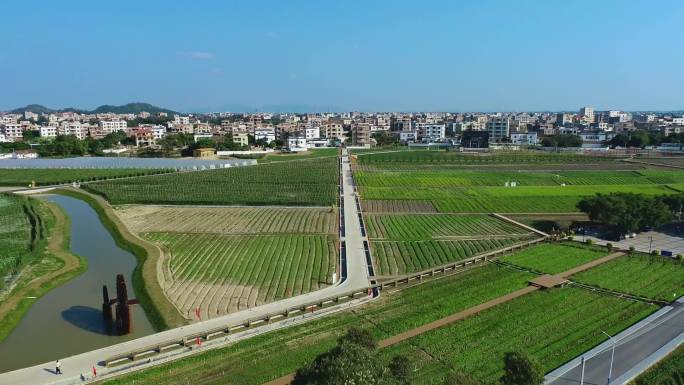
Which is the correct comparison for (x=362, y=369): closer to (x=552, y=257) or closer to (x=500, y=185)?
(x=552, y=257)

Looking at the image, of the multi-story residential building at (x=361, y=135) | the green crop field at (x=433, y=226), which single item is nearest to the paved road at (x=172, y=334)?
the green crop field at (x=433, y=226)

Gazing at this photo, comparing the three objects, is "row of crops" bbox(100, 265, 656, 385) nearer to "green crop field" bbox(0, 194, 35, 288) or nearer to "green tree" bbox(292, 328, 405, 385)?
"green tree" bbox(292, 328, 405, 385)

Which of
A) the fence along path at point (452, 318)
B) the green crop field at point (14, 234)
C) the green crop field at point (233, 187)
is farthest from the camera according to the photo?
the green crop field at point (233, 187)

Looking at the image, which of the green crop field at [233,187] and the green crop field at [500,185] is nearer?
the green crop field at [500,185]

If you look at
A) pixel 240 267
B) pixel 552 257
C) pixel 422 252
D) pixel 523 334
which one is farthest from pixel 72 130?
pixel 523 334

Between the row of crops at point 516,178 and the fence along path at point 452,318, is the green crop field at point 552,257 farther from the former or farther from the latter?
the row of crops at point 516,178

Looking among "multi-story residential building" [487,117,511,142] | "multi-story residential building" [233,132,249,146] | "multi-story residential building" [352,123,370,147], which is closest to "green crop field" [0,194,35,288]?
"multi-story residential building" [233,132,249,146]

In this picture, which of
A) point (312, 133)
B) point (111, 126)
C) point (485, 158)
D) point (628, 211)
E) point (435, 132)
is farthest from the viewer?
point (111, 126)
